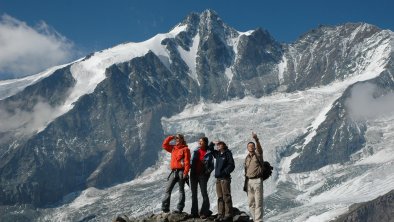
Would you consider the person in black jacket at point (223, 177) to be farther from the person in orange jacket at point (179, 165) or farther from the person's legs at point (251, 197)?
the person in orange jacket at point (179, 165)

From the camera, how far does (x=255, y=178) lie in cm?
3359

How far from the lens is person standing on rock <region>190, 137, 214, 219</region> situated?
113 ft

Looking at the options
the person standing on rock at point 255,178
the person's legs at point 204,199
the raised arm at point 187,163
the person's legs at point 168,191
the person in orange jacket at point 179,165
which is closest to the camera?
the person standing on rock at point 255,178

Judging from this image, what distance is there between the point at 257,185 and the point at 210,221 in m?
2.89

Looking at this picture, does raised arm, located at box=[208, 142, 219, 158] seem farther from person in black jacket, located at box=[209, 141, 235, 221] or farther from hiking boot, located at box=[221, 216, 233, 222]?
hiking boot, located at box=[221, 216, 233, 222]

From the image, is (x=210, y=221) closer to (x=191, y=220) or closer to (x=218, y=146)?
(x=191, y=220)

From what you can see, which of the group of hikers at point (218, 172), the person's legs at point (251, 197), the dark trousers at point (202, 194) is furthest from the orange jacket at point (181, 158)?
the person's legs at point (251, 197)

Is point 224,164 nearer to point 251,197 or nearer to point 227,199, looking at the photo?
point 227,199

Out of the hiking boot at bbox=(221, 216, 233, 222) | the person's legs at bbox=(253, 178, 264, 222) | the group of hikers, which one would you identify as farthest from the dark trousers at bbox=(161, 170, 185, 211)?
the person's legs at bbox=(253, 178, 264, 222)

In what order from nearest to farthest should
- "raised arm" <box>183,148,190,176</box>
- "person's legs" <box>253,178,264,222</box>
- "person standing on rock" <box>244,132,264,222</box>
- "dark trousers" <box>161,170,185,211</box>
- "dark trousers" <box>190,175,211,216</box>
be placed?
"person standing on rock" <box>244,132,264,222</box>
"person's legs" <box>253,178,264,222</box>
"raised arm" <box>183,148,190,176</box>
"dark trousers" <box>190,175,211,216</box>
"dark trousers" <box>161,170,185,211</box>

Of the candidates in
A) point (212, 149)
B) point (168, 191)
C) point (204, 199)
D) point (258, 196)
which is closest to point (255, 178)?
point (258, 196)

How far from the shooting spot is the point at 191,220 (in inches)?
1326

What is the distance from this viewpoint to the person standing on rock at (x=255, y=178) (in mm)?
33125

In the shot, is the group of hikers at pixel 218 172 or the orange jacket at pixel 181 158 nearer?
the group of hikers at pixel 218 172
